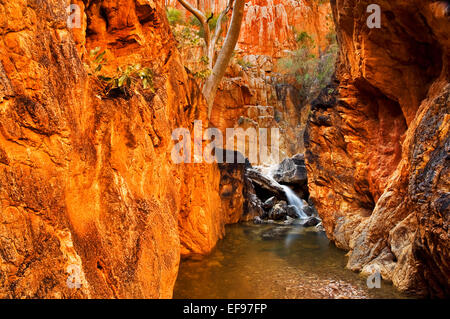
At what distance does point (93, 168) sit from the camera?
139 inches

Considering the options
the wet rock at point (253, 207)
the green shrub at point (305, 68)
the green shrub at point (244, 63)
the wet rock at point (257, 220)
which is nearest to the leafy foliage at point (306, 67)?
the green shrub at point (305, 68)

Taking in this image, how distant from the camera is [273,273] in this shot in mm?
6961

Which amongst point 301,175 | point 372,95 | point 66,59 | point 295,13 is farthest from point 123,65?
point 295,13

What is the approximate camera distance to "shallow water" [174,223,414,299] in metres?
5.76

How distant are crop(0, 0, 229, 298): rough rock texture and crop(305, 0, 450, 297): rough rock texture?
13.8ft

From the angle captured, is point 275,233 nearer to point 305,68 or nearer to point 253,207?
point 253,207

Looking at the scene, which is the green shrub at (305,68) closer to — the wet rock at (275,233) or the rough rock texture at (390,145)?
the wet rock at (275,233)

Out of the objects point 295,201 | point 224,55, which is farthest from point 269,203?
point 224,55

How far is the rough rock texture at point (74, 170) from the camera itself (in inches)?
101

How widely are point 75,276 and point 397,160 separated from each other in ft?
27.2

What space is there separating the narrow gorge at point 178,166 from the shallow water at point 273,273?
0.05 m

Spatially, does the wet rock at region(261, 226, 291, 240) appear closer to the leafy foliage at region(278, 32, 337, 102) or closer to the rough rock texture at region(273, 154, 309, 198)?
the rough rock texture at region(273, 154, 309, 198)

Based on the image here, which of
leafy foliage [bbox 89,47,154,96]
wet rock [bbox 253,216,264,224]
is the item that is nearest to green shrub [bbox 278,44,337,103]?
wet rock [bbox 253,216,264,224]

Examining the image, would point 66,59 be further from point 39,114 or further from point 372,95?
point 372,95
